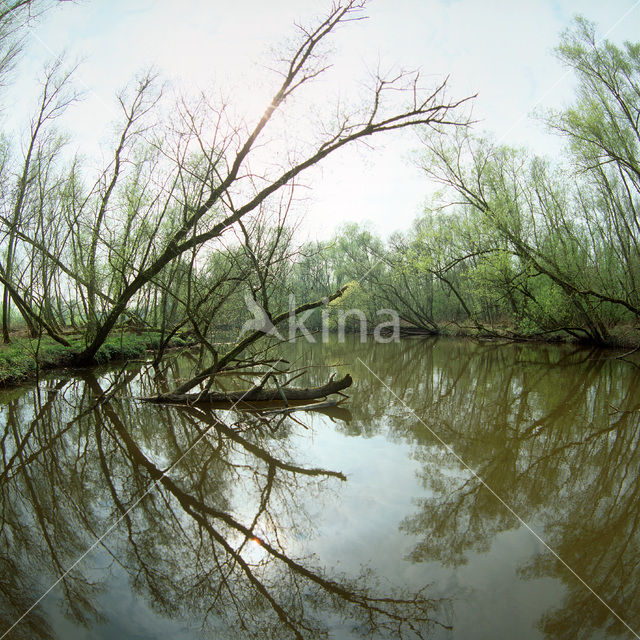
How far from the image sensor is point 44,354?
45.4 feet

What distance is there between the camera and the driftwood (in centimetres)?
840

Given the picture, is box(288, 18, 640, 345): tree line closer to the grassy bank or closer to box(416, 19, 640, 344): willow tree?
box(416, 19, 640, 344): willow tree

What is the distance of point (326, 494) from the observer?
432cm

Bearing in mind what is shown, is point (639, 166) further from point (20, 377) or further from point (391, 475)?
point (20, 377)

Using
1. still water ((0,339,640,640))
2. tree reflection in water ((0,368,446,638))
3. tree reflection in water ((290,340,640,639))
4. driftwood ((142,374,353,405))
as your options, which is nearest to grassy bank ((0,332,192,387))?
driftwood ((142,374,353,405))

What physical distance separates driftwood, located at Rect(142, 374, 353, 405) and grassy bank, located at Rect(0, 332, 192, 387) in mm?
4578

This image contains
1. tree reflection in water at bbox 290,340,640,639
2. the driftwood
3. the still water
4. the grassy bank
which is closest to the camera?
the still water

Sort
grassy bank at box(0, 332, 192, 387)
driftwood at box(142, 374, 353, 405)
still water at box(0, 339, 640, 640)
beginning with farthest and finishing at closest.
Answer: grassy bank at box(0, 332, 192, 387) < driftwood at box(142, 374, 353, 405) < still water at box(0, 339, 640, 640)

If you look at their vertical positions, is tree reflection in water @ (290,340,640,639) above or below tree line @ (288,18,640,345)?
below

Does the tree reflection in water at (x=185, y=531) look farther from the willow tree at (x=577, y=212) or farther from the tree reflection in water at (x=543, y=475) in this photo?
the willow tree at (x=577, y=212)

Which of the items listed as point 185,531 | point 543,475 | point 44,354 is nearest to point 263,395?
point 185,531

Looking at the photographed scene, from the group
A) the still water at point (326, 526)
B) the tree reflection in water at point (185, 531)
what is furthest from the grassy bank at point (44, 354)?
the tree reflection in water at point (185, 531)

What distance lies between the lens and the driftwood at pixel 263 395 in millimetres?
8398

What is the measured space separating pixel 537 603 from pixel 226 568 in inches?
82.9
